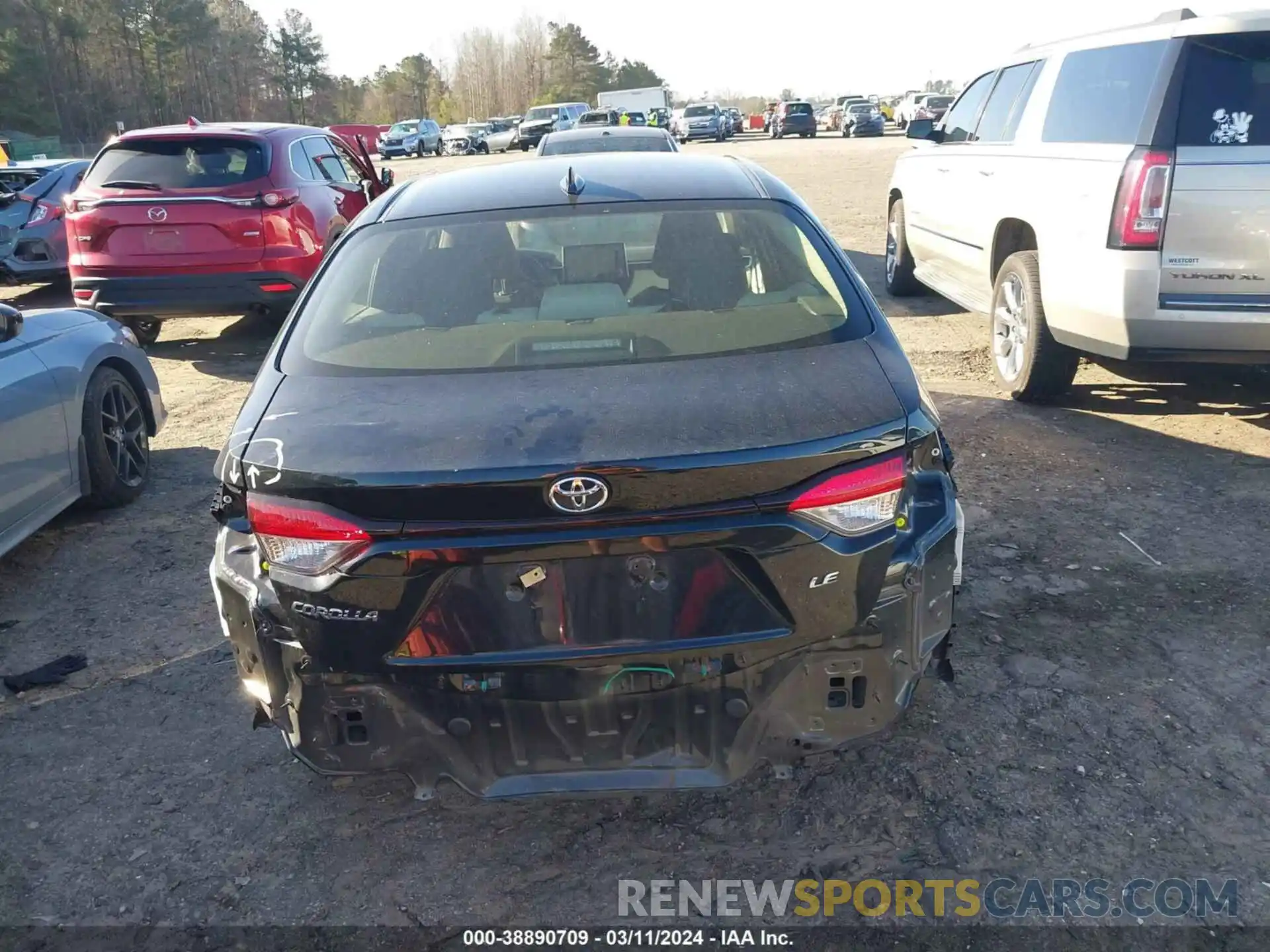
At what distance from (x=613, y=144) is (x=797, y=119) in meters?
41.7

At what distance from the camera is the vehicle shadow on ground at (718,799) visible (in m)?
2.66

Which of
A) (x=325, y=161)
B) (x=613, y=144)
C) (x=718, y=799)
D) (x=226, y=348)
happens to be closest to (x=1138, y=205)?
(x=718, y=799)

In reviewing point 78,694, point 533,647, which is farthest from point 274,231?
point 533,647

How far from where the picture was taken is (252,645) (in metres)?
2.52

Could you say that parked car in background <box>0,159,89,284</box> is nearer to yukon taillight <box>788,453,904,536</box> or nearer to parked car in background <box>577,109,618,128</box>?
yukon taillight <box>788,453,904,536</box>

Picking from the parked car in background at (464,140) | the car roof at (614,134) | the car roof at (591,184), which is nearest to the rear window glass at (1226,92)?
the car roof at (591,184)

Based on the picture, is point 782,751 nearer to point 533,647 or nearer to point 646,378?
point 533,647

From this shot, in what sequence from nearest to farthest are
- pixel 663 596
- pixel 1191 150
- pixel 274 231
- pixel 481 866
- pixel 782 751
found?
1. pixel 663 596
2. pixel 782 751
3. pixel 481 866
4. pixel 1191 150
5. pixel 274 231

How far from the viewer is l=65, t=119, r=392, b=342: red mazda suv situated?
791 centimetres

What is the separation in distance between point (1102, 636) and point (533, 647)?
2362 millimetres

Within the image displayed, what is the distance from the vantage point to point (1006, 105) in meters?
7.02

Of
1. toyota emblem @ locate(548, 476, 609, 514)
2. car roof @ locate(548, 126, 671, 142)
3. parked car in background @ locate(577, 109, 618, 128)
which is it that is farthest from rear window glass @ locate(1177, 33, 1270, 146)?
parked car in background @ locate(577, 109, 618, 128)

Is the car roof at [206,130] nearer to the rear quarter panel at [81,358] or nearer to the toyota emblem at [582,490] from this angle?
the rear quarter panel at [81,358]

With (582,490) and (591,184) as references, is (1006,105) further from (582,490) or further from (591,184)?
(582,490)
